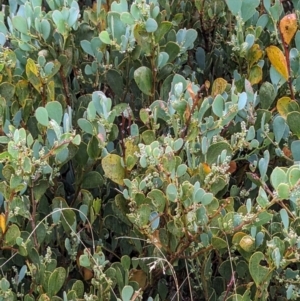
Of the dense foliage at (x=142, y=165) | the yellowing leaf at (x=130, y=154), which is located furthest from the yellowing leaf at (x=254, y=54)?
the yellowing leaf at (x=130, y=154)

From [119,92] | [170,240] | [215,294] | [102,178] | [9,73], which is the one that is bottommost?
[215,294]

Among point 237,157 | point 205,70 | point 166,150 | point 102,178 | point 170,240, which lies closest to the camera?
point 166,150

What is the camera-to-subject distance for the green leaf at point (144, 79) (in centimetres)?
167

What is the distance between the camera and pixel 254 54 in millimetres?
1795

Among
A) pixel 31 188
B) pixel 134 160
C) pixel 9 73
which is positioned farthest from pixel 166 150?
pixel 9 73

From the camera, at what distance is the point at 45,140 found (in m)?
1.60

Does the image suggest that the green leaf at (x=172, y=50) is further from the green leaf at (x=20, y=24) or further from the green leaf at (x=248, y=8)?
the green leaf at (x=20, y=24)

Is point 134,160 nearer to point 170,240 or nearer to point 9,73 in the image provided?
point 170,240

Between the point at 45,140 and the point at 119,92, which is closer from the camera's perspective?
the point at 45,140

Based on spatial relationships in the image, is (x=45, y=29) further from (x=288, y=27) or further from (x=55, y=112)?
(x=288, y=27)

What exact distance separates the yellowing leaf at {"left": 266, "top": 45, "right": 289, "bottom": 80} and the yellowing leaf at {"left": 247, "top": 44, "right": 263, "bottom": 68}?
0.12m

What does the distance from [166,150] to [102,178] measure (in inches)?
11.2

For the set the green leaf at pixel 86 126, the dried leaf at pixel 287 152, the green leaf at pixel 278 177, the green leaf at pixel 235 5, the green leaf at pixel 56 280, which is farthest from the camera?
the green leaf at pixel 235 5

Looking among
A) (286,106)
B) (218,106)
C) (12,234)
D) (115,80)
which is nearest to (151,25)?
(115,80)
